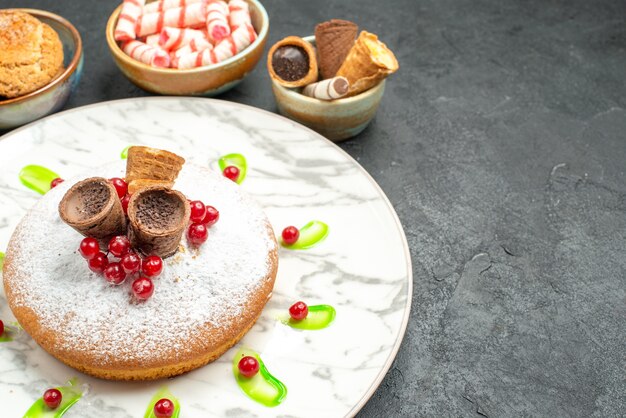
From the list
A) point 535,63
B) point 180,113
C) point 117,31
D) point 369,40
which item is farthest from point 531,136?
point 117,31

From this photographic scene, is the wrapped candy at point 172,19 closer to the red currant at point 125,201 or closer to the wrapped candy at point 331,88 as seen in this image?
the wrapped candy at point 331,88

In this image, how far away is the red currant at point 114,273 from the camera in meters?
1.79

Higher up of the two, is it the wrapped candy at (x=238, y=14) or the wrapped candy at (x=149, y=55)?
the wrapped candy at (x=238, y=14)

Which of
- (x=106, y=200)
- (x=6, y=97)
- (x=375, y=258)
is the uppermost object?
(x=106, y=200)

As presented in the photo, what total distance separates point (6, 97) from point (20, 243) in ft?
2.51

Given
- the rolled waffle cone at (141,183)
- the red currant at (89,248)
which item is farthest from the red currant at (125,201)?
the red currant at (89,248)

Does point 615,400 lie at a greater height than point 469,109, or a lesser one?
lesser

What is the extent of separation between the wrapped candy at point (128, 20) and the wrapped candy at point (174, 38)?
0.13 metres

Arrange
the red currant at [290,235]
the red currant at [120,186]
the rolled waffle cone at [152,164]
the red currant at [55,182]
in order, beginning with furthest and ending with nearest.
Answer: the red currant at [55,182] → the red currant at [290,235] → the red currant at [120,186] → the rolled waffle cone at [152,164]

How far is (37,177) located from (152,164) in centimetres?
72

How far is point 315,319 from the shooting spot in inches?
78.7

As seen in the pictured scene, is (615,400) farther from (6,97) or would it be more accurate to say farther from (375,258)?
(6,97)

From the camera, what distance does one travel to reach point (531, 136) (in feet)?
8.91

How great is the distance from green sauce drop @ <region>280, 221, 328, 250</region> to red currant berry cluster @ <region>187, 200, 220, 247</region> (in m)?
0.31
